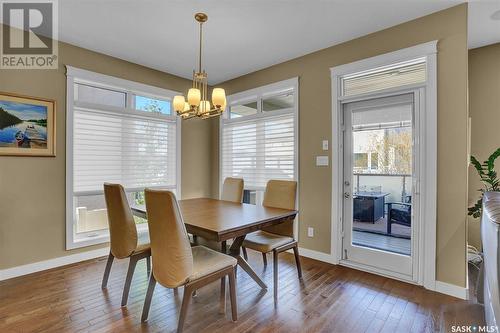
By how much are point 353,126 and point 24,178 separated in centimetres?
393

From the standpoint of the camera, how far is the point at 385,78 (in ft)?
9.41

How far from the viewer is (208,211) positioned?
257 cm

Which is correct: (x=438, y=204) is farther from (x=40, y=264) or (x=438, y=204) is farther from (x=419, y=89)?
(x=40, y=264)

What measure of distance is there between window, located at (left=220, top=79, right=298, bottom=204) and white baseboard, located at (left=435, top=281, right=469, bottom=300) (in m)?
1.96

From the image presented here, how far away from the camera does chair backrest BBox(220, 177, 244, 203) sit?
335cm

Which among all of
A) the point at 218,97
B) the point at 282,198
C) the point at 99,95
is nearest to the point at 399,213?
the point at 282,198

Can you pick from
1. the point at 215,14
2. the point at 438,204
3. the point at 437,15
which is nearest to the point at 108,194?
the point at 215,14

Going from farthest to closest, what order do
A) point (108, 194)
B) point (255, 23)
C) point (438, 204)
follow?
point (255, 23) < point (438, 204) < point (108, 194)

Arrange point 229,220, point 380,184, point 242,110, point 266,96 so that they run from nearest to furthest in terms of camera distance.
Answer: point 229,220 → point 380,184 → point 266,96 → point 242,110

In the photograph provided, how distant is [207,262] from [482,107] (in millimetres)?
3789

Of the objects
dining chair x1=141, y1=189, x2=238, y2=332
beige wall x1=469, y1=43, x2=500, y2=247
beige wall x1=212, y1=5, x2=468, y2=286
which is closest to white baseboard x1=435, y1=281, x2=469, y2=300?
beige wall x1=212, y1=5, x2=468, y2=286

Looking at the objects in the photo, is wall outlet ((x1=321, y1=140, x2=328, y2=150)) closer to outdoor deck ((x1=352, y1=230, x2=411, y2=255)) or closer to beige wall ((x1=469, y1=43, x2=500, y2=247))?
outdoor deck ((x1=352, y1=230, x2=411, y2=255))

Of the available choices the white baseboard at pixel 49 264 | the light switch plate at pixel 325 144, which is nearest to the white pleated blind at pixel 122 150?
the white baseboard at pixel 49 264

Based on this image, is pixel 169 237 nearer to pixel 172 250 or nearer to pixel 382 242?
pixel 172 250
